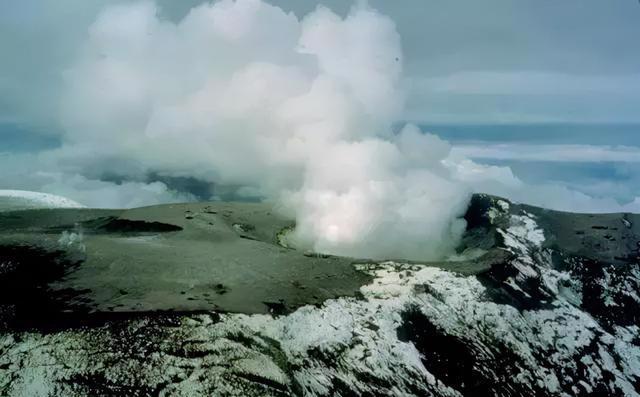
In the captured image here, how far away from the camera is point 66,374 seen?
15047 mm

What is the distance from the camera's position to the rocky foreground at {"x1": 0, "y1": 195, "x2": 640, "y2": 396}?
1596 cm

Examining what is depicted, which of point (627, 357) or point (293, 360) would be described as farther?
point (627, 357)

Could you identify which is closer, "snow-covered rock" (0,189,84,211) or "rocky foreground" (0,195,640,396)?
"rocky foreground" (0,195,640,396)

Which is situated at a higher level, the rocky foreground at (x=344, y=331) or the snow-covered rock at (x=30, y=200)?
the snow-covered rock at (x=30, y=200)

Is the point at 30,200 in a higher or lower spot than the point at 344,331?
higher

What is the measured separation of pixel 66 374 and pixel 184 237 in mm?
17663

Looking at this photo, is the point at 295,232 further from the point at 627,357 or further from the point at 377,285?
the point at 627,357

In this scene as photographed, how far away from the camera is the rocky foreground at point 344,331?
52.4ft

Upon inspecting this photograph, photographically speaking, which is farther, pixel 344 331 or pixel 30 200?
pixel 30 200

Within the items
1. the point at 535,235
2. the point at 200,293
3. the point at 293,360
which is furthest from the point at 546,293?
the point at 200,293

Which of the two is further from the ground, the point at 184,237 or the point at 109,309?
the point at 184,237

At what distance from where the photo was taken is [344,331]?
21.1 metres

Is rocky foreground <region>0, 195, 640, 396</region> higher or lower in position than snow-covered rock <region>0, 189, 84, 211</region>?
lower

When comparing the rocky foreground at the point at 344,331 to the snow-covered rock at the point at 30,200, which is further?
the snow-covered rock at the point at 30,200
